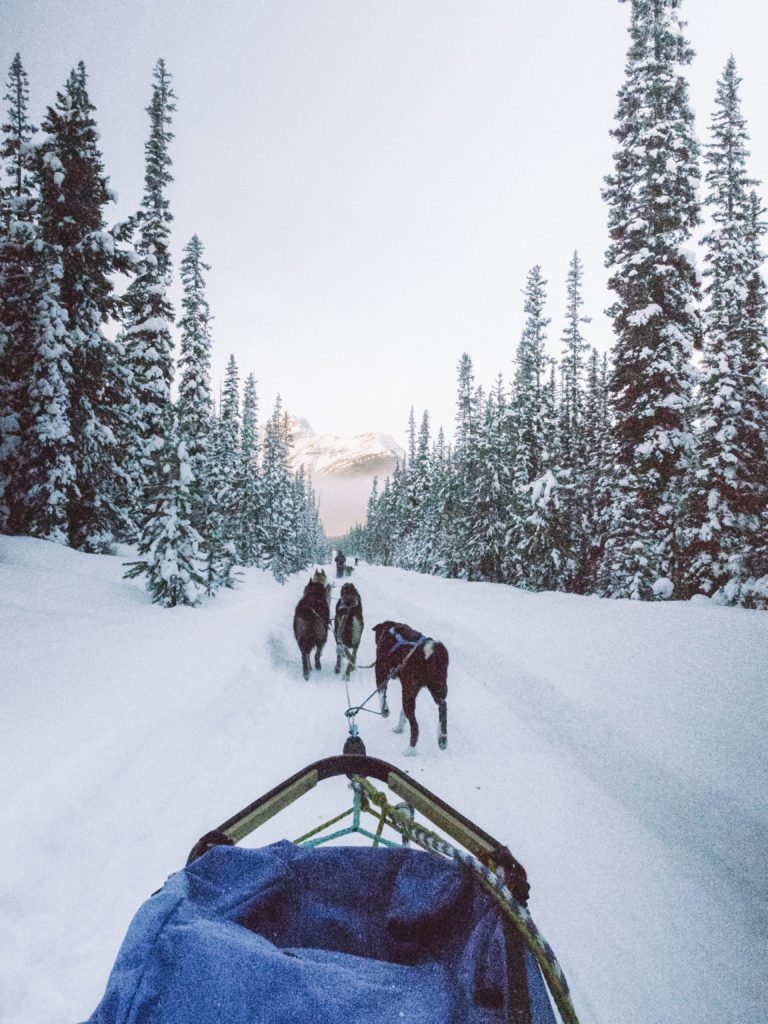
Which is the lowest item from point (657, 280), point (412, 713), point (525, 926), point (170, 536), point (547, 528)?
point (412, 713)

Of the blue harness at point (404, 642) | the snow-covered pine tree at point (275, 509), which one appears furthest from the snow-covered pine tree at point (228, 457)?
the blue harness at point (404, 642)

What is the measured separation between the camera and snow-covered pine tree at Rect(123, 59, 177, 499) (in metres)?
18.9

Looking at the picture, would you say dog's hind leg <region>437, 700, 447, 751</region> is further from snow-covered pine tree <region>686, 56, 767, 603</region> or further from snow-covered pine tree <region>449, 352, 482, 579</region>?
snow-covered pine tree <region>449, 352, 482, 579</region>

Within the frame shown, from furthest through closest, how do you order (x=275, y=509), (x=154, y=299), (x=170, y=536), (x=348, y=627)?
(x=275, y=509) → (x=154, y=299) → (x=170, y=536) → (x=348, y=627)

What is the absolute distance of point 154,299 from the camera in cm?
1916

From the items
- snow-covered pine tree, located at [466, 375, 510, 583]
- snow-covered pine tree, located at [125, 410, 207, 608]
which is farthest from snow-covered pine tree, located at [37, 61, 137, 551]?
snow-covered pine tree, located at [466, 375, 510, 583]

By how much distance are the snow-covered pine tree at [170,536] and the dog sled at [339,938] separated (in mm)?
12311

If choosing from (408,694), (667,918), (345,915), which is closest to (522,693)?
(408,694)

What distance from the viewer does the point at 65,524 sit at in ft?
49.1

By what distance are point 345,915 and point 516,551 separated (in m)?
22.0

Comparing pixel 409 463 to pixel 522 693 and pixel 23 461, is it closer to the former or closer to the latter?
pixel 23 461

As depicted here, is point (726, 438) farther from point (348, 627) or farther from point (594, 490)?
point (348, 627)

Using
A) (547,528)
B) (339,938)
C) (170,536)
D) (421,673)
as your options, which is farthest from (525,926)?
(547,528)

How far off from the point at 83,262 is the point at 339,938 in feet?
60.4
